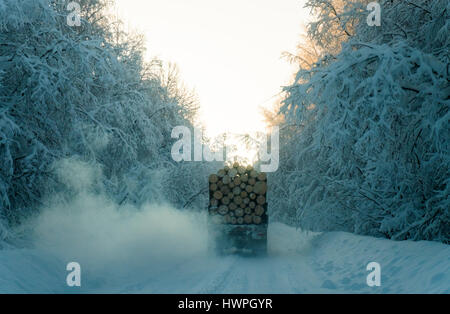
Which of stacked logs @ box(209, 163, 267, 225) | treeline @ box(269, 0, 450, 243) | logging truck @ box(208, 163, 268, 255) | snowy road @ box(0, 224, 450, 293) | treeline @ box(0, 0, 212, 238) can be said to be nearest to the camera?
snowy road @ box(0, 224, 450, 293)

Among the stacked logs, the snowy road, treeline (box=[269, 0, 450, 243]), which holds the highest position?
treeline (box=[269, 0, 450, 243])

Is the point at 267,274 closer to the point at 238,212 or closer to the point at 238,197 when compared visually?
the point at 238,212

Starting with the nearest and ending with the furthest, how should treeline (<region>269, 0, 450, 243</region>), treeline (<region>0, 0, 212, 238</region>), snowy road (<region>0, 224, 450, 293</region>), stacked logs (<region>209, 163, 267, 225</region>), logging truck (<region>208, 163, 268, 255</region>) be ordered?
snowy road (<region>0, 224, 450, 293</region>)
treeline (<region>269, 0, 450, 243</region>)
treeline (<region>0, 0, 212, 238</region>)
logging truck (<region>208, 163, 268, 255</region>)
stacked logs (<region>209, 163, 267, 225</region>)

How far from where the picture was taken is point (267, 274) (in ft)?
29.2

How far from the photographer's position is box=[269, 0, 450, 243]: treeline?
7.50 meters

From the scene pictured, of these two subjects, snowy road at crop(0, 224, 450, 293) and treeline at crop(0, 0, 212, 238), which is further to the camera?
treeline at crop(0, 0, 212, 238)

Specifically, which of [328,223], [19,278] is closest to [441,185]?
[328,223]

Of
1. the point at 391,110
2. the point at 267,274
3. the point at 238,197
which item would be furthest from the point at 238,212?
the point at 391,110

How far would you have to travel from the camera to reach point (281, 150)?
22.0 m

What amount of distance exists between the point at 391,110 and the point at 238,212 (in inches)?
240

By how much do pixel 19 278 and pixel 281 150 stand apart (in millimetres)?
16807

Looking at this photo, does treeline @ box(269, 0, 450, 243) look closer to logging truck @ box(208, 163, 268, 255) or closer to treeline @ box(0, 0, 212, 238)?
logging truck @ box(208, 163, 268, 255)

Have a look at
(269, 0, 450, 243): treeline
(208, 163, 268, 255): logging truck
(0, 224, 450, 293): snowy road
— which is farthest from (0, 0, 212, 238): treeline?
(269, 0, 450, 243): treeline
